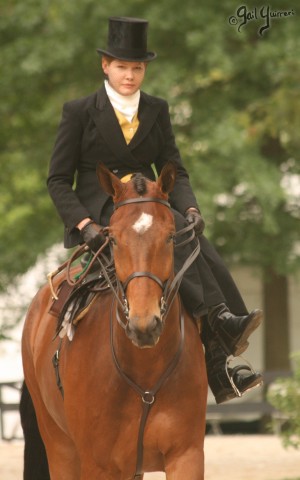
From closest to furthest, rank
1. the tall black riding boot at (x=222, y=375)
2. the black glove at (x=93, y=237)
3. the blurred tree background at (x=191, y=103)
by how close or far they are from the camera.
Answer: the black glove at (x=93, y=237) → the tall black riding boot at (x=222, y=375) → the blurred tree background at (x=191, y=103)

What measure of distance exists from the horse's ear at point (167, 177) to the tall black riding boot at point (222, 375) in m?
1.36

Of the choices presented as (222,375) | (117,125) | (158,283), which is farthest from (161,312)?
(117,125)

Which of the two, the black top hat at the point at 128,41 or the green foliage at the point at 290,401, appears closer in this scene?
the black top hat at the point at 128,41

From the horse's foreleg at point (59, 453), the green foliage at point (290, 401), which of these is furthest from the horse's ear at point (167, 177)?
the green foliage at point (290, 401)

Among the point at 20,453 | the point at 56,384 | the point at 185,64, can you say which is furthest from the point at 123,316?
the point at 185,64

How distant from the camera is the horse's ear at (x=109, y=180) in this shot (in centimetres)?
734

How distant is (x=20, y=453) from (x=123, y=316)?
1181cm

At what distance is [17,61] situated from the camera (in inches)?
953

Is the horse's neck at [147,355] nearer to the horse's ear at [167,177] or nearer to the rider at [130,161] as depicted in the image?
the rider at [130,161]

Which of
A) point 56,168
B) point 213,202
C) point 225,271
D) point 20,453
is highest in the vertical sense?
point 56,168

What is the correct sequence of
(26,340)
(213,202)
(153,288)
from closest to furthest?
(153,288) → (26,340) → (213,202)

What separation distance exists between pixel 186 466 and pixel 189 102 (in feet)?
55.4

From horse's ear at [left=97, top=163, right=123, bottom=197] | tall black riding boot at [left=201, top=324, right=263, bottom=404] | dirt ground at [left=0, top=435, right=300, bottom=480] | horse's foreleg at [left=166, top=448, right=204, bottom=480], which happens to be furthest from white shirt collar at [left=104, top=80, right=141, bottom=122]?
dirt ground at [left=0, top=435, right=300, bottom=480]

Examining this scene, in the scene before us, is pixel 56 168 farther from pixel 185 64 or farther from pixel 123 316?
pixel 185 64
